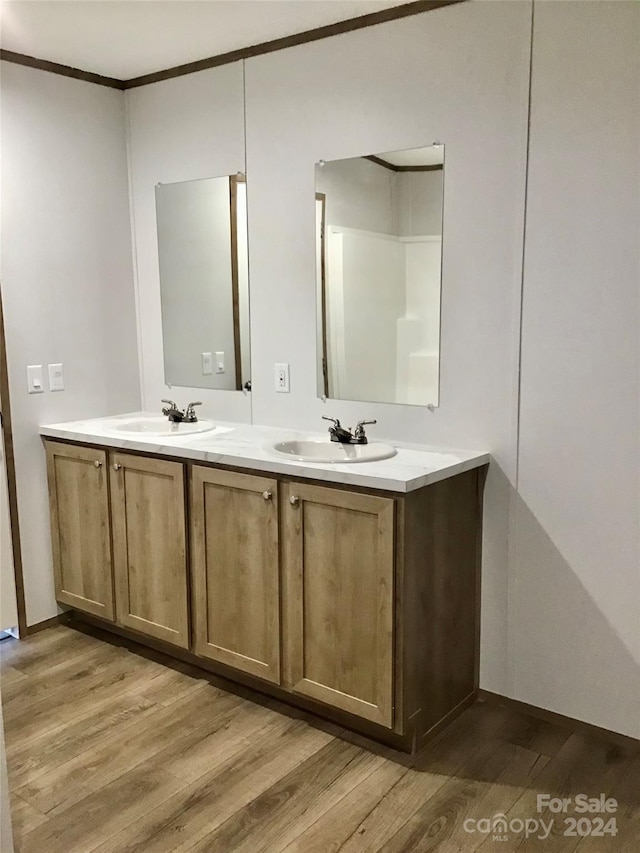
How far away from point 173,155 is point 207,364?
0.93 metres

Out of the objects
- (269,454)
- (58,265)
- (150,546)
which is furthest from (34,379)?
(269,454)

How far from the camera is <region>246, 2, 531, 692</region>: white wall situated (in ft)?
8.16

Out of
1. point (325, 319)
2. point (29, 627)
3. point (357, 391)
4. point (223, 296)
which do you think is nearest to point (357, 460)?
point (357, 391)

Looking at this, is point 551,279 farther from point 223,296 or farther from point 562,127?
point 223,296

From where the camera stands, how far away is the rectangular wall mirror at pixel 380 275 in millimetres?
2691

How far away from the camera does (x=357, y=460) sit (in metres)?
2.52

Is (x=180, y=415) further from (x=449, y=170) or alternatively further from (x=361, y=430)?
(x=449, y=170)

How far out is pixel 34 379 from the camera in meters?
3.29

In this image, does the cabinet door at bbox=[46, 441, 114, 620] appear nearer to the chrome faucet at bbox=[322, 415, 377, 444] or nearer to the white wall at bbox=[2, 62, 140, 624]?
the white wall at bbox=[2, 62, 140, 624]

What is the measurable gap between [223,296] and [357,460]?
1.16 m

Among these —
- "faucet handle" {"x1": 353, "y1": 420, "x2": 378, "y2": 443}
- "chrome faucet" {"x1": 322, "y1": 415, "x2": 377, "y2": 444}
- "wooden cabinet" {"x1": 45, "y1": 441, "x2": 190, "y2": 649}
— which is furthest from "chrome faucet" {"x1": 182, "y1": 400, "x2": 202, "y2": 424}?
"faucet handle" {"x1": 353, "y1": 420, "x2": 378, "y2": 443}

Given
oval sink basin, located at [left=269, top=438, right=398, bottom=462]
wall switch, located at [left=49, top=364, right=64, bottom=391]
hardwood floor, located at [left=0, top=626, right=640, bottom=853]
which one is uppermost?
wall switch, located at [left=49, top=364, right=64, bottom=391]

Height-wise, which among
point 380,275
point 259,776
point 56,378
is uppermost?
point 380,275

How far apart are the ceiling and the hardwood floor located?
7.92ft
